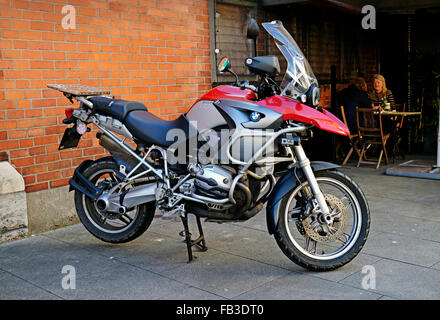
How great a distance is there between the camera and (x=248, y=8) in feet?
25.3

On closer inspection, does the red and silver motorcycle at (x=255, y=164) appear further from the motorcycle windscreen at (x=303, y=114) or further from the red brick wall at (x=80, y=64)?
the red brick wall at (x=80, y=64)

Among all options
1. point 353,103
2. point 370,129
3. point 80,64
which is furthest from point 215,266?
point 353,103

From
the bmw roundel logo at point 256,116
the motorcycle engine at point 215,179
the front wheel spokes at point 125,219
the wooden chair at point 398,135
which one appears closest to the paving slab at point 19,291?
the front wheel spokes at point 125,219

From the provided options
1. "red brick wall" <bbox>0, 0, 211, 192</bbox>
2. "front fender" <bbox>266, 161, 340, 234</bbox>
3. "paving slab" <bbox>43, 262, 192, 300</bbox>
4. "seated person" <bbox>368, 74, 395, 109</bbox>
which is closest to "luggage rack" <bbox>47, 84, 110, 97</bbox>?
"red brick wall" <bbox>0, 0, 211, 192</bbox>

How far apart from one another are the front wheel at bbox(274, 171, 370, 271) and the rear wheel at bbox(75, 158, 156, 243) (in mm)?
1161

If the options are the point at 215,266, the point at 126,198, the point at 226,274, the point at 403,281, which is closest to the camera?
the point at 403,281

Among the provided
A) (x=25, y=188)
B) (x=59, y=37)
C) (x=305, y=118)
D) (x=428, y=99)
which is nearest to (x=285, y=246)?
(x=305, y=118)

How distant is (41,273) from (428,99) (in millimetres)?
8549

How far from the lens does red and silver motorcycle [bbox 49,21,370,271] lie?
3771mm

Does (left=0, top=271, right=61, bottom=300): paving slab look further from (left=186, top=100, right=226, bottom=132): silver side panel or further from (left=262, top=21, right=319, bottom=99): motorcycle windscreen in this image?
(left=262, top=21, right=319, bottom=99): motorcycle windscreen

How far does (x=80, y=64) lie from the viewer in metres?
5.36

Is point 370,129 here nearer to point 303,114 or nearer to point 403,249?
point 403,249

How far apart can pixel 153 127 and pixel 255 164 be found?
2.83ft

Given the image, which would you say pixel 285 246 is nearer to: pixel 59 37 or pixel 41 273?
pixel 41 273
